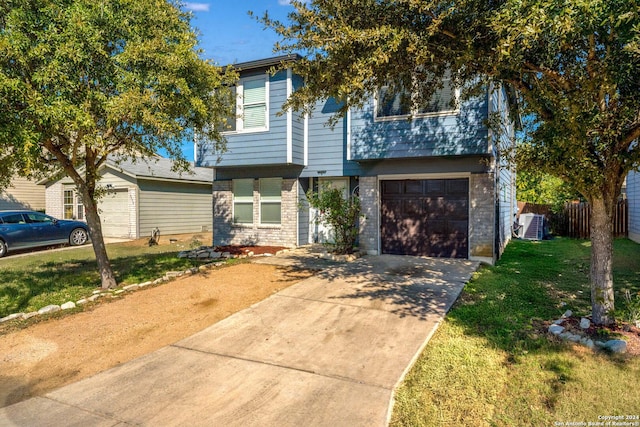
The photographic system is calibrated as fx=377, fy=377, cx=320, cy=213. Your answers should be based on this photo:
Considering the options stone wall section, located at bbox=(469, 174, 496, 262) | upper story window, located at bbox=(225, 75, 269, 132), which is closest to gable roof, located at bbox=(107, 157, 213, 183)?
upper story window, located at bbox=(225, 75, 269, 132)

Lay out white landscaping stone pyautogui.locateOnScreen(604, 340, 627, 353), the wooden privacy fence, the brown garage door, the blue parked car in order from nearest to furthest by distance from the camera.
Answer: white landscaping stone pyautogui.locateOnScreen(604, 340, 627, 353) < the brown garage door < the blue parked car < the wooden privacy fence

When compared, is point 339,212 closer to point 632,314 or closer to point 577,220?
point 632,314

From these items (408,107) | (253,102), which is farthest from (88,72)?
(408,107)

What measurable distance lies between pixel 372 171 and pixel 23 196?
64.4 ft

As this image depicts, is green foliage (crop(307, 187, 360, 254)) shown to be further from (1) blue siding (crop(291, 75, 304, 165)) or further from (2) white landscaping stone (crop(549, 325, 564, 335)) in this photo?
(2) white landscaping stone (crop(549, 325, 564, 335))

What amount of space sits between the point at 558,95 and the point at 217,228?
11.5 metres

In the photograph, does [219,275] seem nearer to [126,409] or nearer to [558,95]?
[126,409]

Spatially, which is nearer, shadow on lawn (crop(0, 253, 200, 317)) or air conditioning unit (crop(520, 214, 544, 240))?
shadow on lawn (crop(0, 253, 200, 317))

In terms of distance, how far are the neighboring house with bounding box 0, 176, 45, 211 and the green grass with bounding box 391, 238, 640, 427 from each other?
872 inches

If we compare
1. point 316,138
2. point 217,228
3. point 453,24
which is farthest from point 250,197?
point 453,24

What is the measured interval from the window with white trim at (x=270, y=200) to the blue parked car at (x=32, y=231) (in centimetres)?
814

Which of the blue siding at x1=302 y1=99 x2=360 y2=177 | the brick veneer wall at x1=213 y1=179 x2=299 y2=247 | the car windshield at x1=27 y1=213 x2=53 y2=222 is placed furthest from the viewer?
the car windshield at x1=27 y1=213 x2=53 y2=222

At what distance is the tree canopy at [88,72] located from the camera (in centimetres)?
511

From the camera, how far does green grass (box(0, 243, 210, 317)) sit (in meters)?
6.90
